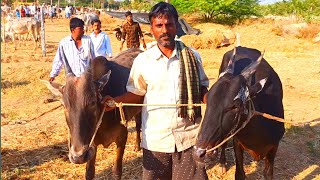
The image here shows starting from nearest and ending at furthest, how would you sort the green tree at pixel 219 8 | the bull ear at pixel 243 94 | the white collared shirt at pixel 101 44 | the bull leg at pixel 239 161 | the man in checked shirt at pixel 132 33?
the bull ear at pixel 243 94 < the bull leg at pixel 239 161 < the white collared shirt at pixel 101 44 < the man in checked shirt at pixel 132 33 < the green tree at pixel 219 8

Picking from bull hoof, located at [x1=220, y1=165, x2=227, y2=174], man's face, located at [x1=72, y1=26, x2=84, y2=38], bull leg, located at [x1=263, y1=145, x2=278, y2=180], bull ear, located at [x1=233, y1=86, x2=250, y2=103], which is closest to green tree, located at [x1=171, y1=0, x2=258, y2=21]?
man's face, located at [x1=72, y1=26, x2=84, y2=38]

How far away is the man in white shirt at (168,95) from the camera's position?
114 inches

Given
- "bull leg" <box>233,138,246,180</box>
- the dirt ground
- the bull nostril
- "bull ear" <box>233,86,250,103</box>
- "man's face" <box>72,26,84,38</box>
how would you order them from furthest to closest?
"man's face" <box>72,26,84,38</box> < the dirt ground < "bull leg" <box>233,138,246,180</box> < "bull ear" <box>233,86,250,103</box> < the bull nostril

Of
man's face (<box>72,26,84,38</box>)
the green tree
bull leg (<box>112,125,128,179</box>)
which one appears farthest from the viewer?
the green tree

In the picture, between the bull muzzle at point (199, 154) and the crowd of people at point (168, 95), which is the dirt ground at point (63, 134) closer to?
the crowd of people at point (168, 95)

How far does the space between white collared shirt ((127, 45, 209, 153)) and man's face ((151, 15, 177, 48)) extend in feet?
0.28

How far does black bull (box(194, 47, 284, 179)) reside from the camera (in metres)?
2.98

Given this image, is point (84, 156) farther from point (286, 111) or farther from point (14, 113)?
point (286, 111)

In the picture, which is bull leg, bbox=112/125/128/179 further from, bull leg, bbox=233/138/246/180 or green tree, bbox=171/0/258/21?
green tree, bbox=171/0/258/21

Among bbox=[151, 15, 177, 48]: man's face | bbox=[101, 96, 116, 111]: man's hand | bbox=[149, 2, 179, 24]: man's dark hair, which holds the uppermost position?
bbox=[149, 2, 179, 24]: man's dark hair

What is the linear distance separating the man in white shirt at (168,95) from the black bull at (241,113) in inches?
5.8

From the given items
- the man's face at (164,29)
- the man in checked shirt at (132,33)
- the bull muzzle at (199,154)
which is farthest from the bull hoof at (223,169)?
the man in checked shirt at (132,33)

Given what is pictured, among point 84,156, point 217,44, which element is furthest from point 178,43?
point 217,44

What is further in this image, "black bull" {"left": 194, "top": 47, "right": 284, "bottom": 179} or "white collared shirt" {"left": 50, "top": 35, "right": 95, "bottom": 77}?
"white collared shirt" {"left": 50, "top": 35, "right": 95, "bottom": 77}
